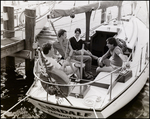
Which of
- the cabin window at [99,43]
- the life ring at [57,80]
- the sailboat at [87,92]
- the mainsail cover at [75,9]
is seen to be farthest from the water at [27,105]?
the life ring at [57,80]

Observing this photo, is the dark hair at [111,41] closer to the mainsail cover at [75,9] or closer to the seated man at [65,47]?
the seated man at [65,47]

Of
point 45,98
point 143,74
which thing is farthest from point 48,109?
point 143,74

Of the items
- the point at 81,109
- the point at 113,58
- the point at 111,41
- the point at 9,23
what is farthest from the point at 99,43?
the point at 81,109

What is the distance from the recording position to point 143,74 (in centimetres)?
852

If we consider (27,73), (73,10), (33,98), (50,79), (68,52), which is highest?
(73,10)

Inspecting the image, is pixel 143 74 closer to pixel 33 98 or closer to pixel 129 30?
pixel 129 30

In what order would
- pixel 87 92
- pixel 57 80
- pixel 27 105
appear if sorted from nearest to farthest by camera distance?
pixel 57 80
pixel 87 92
pixel 27 105

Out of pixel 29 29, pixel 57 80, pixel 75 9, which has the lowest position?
pixel 57 80

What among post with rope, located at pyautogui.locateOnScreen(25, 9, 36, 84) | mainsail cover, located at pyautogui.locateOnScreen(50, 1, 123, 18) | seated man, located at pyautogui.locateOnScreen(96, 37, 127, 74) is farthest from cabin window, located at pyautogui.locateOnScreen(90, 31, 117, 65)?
post with rope, located at pyautogui.locateOnScreen(25, 9, 36, 84)

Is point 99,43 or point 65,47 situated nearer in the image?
point 65,47

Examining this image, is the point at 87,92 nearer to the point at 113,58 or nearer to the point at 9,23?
the point at 113,58

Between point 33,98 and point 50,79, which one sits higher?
point 50,79

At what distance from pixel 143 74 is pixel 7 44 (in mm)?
4618

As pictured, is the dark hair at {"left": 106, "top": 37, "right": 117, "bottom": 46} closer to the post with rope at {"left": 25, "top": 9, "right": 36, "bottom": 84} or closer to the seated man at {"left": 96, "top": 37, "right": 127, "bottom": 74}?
the seated man at {"left": 96, "top": 37, "right": 127, "bottom": 74}
